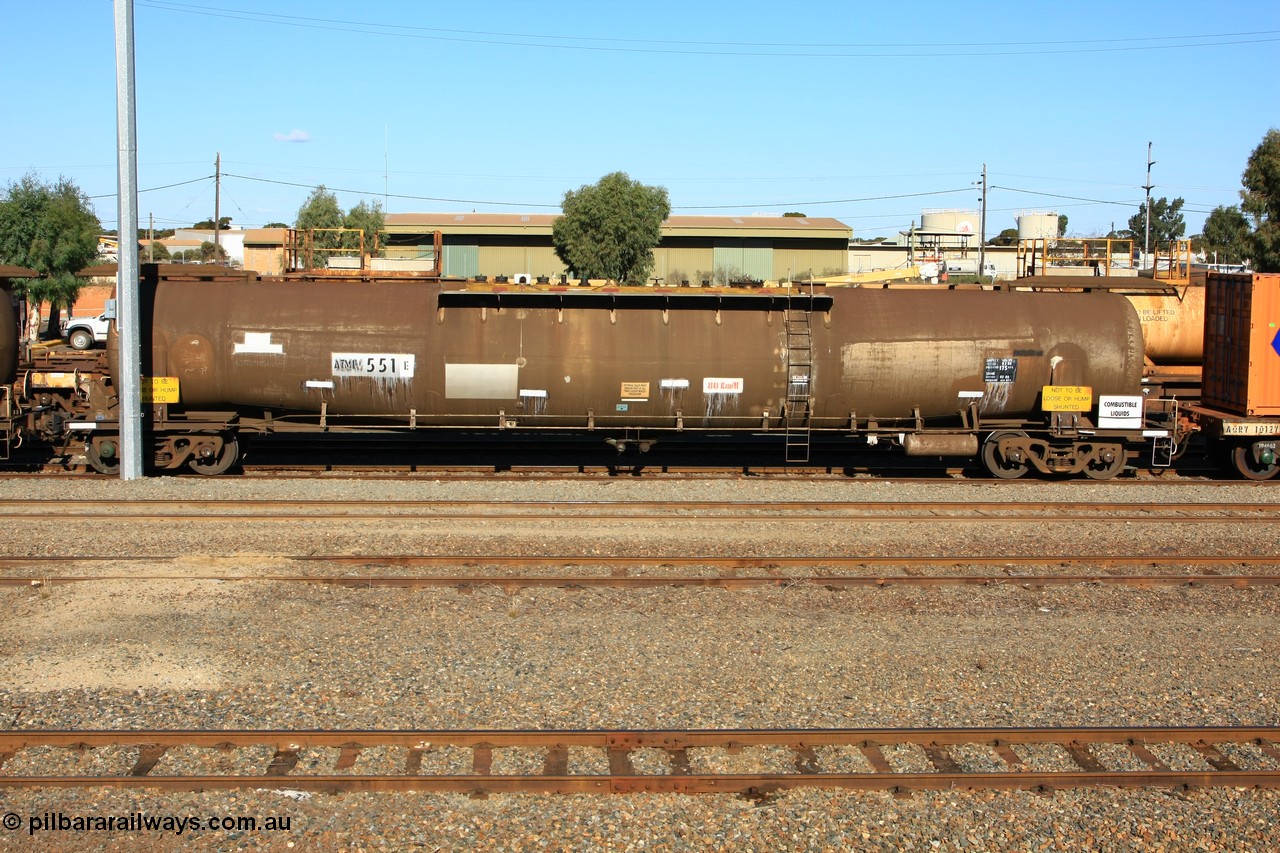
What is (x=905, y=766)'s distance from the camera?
650cm

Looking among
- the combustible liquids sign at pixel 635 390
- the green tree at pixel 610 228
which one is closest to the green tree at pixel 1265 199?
the green tree at pixel 610 228

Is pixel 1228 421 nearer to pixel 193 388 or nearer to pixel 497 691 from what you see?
pixel 497 691

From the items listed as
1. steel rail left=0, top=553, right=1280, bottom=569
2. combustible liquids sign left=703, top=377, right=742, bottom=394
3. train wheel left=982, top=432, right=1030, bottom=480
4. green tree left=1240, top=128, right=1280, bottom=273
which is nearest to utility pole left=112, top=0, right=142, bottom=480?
steel rail left=0, top=553, right=1280, bottom=569

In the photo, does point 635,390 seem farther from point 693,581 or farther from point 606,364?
point 693,581

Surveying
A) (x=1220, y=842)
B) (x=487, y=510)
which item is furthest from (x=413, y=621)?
(x=1220, y=842)

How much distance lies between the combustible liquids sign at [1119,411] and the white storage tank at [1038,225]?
68.2m

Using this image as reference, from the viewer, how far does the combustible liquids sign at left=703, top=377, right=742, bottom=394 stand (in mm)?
16391

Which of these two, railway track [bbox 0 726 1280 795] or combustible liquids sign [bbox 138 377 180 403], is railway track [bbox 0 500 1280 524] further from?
railway track [bbox 0 726 1280 795]

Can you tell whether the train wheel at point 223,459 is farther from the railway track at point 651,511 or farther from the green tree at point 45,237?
the green tree at point 45,237

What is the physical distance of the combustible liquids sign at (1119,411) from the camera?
16.8 metres

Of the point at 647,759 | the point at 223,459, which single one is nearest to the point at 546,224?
the point at 223,459

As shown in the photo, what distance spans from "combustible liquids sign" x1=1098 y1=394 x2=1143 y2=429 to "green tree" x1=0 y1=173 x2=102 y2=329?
43294mm

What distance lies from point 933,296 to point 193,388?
501 inches

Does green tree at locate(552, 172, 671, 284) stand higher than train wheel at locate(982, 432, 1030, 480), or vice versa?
green tree at locate(552, 172, 671, 284)
